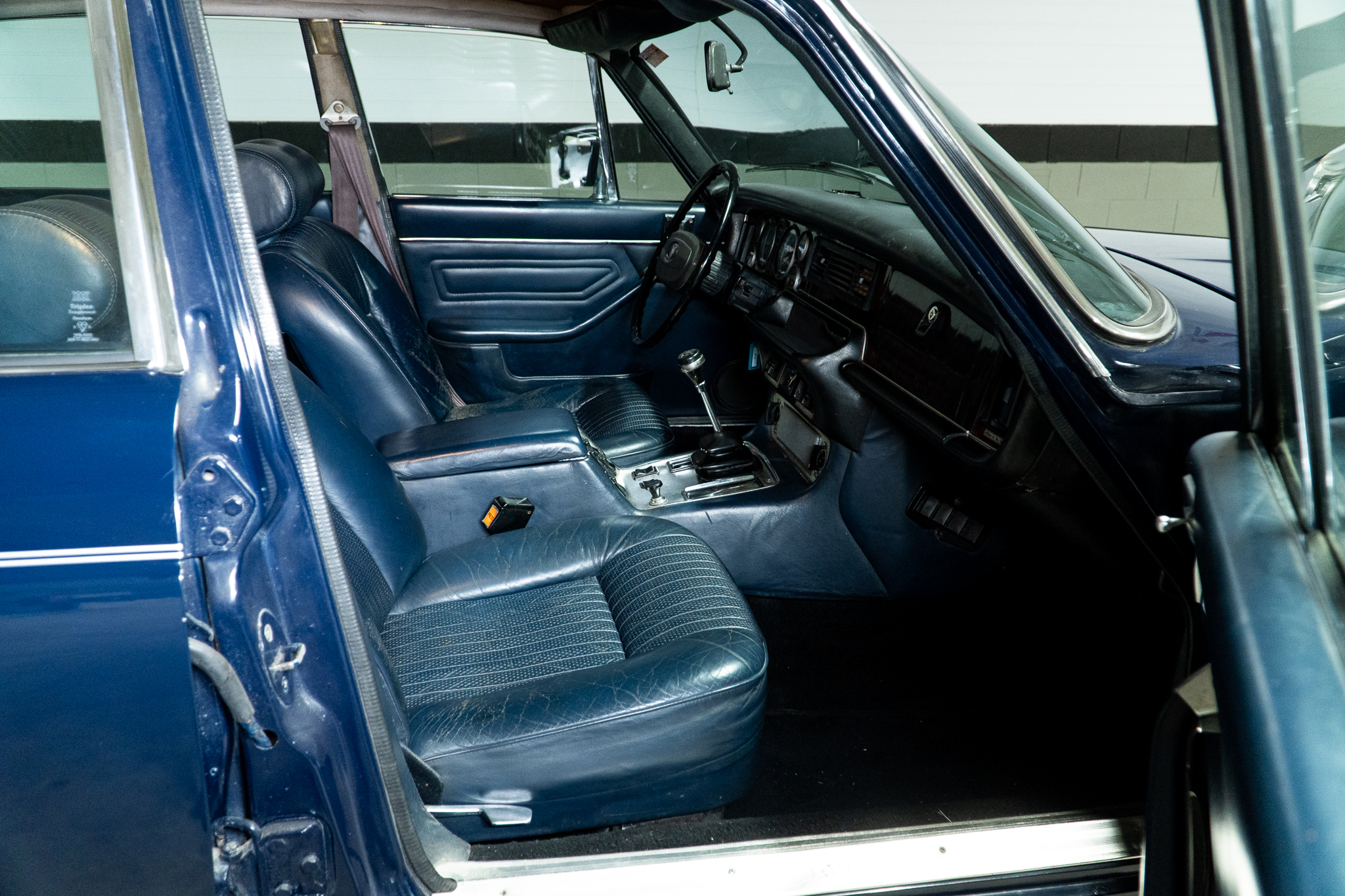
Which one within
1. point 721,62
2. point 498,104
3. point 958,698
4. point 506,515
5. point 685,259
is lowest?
point 958,698

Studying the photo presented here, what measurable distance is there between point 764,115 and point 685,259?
572 millimetres

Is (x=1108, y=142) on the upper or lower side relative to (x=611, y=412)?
upper

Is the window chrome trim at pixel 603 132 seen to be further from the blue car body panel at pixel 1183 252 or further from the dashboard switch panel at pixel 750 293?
the blue car body panel at pixel 1183 252

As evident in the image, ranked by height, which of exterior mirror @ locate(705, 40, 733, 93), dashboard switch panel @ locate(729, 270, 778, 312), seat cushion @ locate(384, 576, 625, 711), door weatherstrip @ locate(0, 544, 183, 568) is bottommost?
seat cushion @ locate(384, 576, 625, 711)

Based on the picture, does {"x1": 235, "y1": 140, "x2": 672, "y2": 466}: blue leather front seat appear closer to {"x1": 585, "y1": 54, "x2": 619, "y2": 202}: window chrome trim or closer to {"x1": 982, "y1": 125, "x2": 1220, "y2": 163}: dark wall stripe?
{"x1": 585, "y1": 54, "x2": 619, "y2": 202}: window chrome trim

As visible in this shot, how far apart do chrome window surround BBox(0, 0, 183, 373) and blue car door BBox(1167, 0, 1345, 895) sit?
95 cm

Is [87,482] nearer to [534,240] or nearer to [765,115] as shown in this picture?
[765,115]

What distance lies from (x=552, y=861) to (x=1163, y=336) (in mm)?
991

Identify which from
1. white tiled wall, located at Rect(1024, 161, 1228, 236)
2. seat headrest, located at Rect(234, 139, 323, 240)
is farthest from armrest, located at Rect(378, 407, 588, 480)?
white tiled wall, located at Rect(1024, 161, 1228, 236)

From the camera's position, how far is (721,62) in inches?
104

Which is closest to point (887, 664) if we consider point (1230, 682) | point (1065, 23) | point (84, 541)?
point (1230, 682)

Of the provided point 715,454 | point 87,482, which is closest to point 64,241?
point 87,482

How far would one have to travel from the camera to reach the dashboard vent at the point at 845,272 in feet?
6.57

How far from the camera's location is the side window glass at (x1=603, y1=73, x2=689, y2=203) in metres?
3.12
